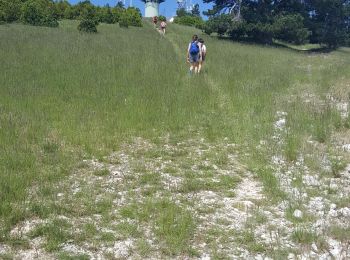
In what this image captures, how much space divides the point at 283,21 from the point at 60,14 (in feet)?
81.5

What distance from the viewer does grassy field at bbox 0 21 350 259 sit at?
5.50 metres

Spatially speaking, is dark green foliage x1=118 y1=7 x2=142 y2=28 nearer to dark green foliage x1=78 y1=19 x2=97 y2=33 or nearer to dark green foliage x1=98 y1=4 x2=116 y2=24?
dark green foliage x1=98 y1=4 x2=116 y2=24

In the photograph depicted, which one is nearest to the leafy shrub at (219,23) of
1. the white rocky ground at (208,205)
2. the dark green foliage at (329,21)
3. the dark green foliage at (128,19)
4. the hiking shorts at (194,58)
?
the dark green foliage at (128,19)

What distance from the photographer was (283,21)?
130 feet

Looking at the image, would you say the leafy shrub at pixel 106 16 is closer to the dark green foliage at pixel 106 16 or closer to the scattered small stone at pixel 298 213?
the dark green foliage at pixel 106 16

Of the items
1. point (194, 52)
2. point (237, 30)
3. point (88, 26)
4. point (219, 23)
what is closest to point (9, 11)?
point (88, 26)

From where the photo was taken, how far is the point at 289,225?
5934mm

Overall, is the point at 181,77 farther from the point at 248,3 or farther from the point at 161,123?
the point at 248,3

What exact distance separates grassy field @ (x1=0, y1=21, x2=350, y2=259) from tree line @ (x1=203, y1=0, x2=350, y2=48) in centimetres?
2583

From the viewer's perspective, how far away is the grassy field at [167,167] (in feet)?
18.0

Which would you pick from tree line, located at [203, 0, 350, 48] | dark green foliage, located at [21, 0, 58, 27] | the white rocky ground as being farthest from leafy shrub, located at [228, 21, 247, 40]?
the white rocky ground

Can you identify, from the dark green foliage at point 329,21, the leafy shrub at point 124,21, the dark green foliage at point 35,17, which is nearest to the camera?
the dark green foliage at point 35,17

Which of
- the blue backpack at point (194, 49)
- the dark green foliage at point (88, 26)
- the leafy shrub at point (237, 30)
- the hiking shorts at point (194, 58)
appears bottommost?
the hiking shorts at point (194, 58)

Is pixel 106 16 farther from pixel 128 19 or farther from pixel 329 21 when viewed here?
pixel 329 21
